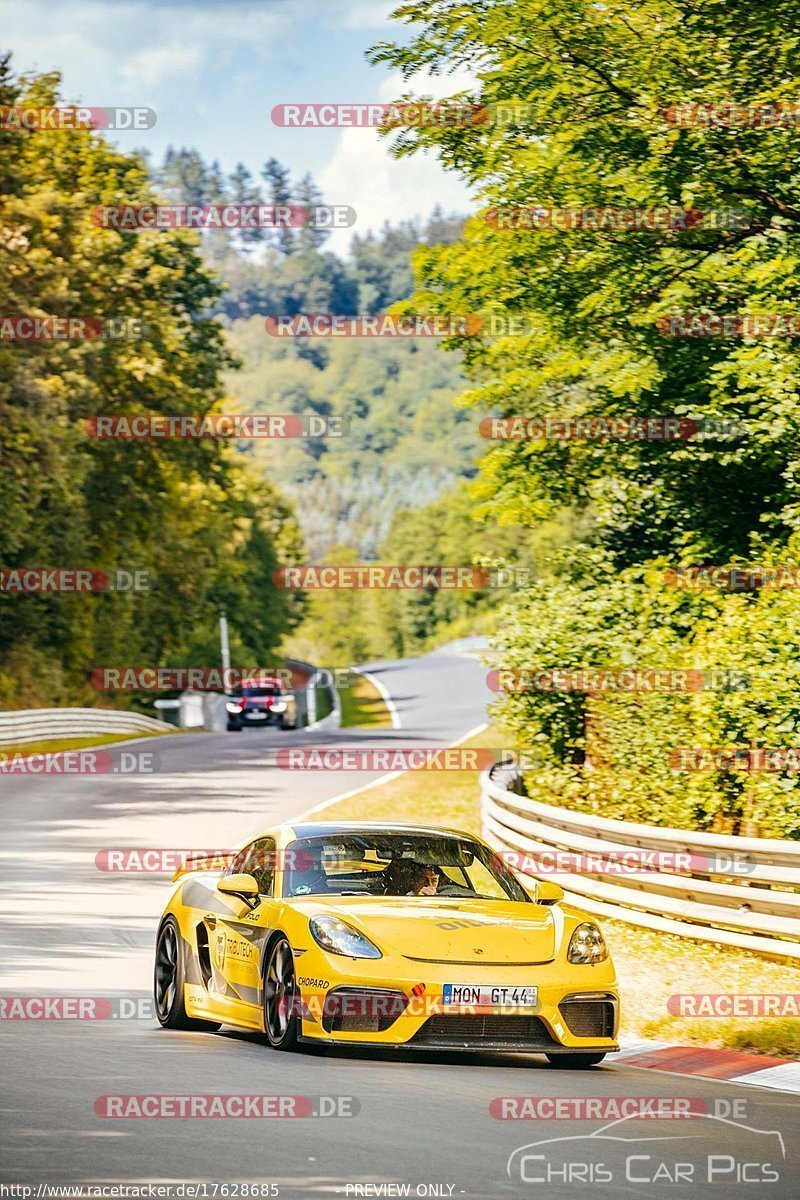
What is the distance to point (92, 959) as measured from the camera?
48.1 ft

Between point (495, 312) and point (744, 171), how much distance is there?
12.4ft

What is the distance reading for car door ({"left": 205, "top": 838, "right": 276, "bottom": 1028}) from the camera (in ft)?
34.1

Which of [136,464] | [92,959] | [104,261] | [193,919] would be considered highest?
[104,261]

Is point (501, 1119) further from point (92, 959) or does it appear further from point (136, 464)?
point (136, 464)

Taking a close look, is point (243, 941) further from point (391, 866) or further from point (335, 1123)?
point (335, 1123)

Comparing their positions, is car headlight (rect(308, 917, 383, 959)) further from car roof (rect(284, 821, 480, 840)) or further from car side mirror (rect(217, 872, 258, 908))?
car roof (rect(284, 821, 480, 840))

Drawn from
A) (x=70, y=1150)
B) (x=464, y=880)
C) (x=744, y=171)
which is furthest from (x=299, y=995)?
(x=744, y=171)

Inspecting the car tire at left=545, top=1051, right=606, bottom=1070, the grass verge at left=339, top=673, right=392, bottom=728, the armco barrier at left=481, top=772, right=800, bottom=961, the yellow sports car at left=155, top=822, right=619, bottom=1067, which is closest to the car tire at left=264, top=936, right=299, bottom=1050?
the yellow sports car at left=155, top=822, right=619, bottom=1067

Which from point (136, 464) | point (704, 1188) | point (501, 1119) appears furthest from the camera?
point (136, 464)

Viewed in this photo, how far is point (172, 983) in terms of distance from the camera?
1139 centimetres

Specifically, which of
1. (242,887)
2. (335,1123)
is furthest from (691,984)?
(335,1123)

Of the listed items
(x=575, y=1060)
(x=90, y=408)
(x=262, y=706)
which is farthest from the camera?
(x=262, y=706)

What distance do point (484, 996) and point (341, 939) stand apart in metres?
0.78

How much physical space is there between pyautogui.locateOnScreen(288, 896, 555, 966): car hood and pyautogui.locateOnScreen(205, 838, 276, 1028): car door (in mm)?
319
